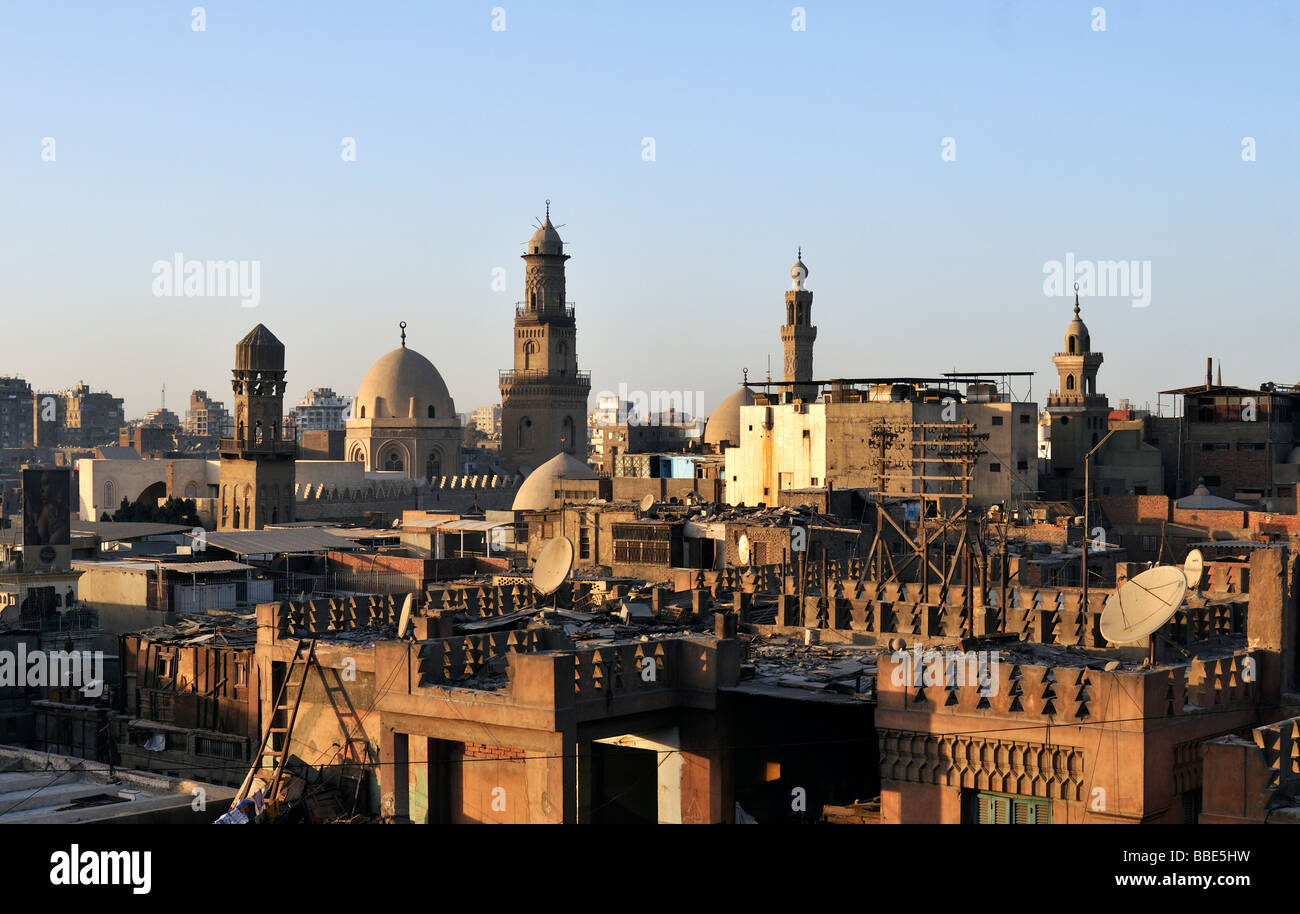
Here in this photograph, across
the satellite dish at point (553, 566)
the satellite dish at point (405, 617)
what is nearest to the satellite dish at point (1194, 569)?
the satellite dish at point (553, 566)

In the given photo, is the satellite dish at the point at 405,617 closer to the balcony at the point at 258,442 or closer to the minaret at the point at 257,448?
the minaret at the point at 257,448

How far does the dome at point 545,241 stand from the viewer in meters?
96.2

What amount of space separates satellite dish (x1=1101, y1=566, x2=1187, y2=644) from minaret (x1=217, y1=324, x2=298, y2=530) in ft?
173

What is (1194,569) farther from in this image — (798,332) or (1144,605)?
(798,332)

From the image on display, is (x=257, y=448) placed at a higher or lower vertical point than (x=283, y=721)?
higher

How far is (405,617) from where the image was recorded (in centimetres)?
2158

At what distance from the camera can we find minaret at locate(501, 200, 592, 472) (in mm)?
96750

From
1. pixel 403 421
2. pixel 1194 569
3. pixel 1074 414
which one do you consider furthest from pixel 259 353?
pixel 1194 569

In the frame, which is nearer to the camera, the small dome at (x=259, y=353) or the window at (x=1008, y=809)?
the window at (x=1008, y=809)

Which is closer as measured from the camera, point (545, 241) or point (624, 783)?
point (624, 783)

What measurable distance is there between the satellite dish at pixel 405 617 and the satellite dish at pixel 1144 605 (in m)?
8.66

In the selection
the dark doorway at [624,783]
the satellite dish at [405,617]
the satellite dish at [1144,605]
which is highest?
the satellite dish at [1144,605]

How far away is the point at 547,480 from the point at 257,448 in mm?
11793
